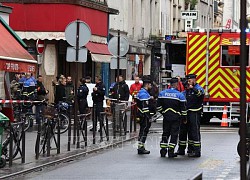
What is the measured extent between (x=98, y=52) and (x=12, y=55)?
1860cm

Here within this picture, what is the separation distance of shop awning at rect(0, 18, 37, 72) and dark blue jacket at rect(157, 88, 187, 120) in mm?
3195

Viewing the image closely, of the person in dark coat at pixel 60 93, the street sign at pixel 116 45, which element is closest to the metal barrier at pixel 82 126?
the street sign at pixel 116 45

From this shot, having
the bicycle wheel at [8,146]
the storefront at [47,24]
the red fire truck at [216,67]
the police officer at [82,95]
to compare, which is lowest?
the bicycle wheel at [8,146]

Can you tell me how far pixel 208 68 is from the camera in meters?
29.8

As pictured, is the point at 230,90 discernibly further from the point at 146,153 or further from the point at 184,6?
the point at 184,6

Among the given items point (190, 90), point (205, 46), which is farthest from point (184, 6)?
point (190, 90)

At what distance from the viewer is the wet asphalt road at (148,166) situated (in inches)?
611

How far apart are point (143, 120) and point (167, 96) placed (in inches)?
47.8

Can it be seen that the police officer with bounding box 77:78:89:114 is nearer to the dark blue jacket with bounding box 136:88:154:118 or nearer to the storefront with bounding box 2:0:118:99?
the storefront with bounding box 2:0:118:99

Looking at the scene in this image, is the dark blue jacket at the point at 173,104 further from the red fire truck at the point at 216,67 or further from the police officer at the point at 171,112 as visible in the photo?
the red fire truck at the point at 216,67

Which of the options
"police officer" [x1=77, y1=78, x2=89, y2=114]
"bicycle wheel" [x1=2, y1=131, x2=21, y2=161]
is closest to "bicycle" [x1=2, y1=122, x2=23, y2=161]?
"bicycle wheel" [x1=2, y1=131, x2=21, y2=161]

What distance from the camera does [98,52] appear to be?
3734 centimetres

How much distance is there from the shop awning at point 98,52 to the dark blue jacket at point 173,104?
1714cm

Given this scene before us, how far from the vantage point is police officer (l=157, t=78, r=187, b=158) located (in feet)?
62.2
